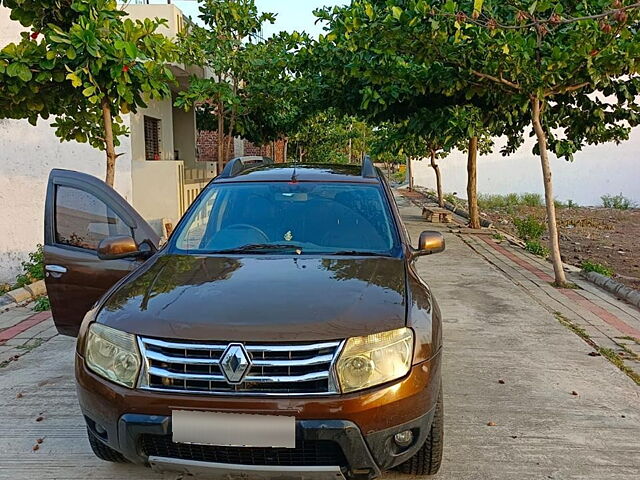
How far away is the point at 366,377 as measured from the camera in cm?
259

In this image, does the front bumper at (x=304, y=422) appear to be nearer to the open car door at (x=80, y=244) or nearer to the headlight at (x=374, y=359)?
the headlight at (x=374, y=359)

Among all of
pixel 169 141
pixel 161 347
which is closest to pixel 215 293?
pixel 161 347

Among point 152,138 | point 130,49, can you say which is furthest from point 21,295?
point 152,138

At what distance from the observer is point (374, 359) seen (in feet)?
8.60

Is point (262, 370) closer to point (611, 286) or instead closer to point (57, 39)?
point (57, 39)

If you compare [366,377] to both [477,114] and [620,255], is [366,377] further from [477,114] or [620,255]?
[620,255]

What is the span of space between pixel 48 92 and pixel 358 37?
12.3 ft

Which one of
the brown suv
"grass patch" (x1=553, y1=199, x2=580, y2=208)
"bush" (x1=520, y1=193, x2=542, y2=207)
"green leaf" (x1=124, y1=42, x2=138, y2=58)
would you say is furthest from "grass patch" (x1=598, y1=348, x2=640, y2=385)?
"bush" (x1=520, y1=193, x2=542, y2=207)

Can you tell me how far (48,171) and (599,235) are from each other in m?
13.0

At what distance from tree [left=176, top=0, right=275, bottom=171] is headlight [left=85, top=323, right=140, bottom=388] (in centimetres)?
774

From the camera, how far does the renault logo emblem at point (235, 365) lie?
2520 millimetres

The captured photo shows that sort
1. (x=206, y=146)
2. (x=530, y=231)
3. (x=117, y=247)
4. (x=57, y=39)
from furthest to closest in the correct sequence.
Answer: (x=206, y=146) < (x=530, y=231) < (x=57, y=39) < (x=117, y=247)

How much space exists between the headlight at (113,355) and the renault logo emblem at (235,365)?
0.42m

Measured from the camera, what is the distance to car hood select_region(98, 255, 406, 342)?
2.61 m
